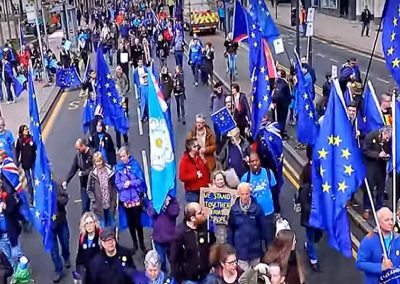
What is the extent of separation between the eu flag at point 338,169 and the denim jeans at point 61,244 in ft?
12.9

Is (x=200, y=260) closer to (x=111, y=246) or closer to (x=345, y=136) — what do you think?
(x=111, y=246)

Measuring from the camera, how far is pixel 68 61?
28609mm

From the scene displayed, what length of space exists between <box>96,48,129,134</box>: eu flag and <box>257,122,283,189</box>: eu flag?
234 inches

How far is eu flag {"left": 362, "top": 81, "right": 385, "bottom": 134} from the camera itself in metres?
11.4

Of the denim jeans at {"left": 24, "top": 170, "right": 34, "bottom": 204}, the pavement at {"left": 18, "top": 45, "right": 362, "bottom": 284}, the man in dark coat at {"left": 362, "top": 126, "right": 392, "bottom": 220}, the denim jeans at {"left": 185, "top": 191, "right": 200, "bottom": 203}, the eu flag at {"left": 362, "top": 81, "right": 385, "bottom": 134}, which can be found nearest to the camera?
the pavement at {"left": 18, "top": 45, "right": 362, "bottom": 284}

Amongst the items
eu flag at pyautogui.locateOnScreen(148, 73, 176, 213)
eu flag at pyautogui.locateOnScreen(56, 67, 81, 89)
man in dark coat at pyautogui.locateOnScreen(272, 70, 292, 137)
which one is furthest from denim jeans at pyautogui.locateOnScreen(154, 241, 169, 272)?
eu flag at pyautogui.locateOnScreen(56, 67, 81, 89)

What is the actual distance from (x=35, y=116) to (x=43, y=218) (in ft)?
5.96

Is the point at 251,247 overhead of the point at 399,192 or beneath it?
overhead

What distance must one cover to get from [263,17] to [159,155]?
622 centimetres

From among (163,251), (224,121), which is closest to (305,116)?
(224,121)

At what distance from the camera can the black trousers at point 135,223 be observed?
10.1 m

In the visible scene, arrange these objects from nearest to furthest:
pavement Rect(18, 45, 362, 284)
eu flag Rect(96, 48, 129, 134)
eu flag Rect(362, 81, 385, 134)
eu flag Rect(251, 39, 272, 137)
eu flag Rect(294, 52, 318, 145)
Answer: pavement Rect(18, 45, 362, 284) → eu flag Rect(362, 81, 385, 134) → eu flag Rect(251, 39, 272, 137) → eu flag Rect(294, 52, 318, 145) → eu flag Rect(96, 48, 129, 134)

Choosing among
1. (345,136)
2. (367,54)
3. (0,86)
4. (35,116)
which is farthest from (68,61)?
(345,136)

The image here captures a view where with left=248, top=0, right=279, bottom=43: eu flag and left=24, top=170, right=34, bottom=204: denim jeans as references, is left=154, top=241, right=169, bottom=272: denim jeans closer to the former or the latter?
left=24, top=170, right=34, bottom=204: denim jeans
